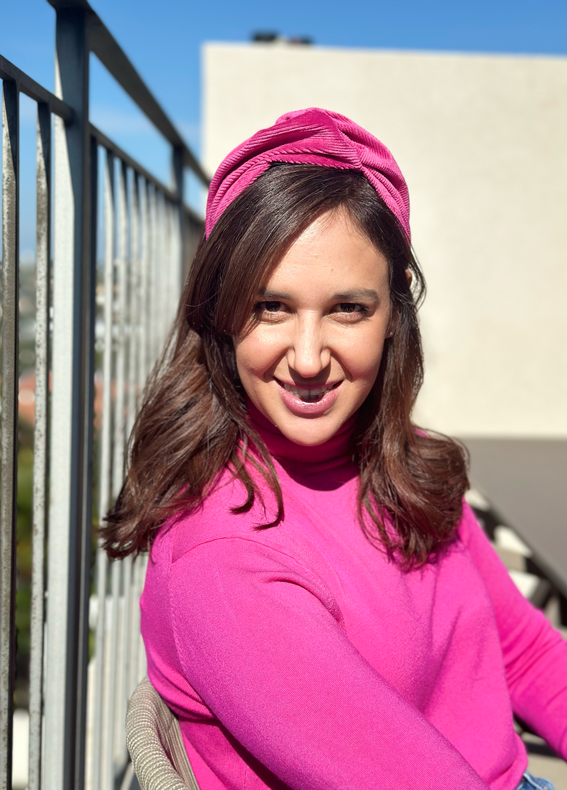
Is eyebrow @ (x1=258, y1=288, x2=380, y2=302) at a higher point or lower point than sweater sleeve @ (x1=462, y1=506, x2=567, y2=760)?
higher

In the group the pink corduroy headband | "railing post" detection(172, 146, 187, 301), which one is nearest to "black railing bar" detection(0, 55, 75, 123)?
the pink corduroy headband

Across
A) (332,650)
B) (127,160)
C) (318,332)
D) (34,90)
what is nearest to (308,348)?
(318,332)

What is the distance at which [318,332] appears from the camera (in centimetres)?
106

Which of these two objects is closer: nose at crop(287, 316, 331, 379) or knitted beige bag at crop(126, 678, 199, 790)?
knitted beige bag at crop(126, 678, 199, 790)

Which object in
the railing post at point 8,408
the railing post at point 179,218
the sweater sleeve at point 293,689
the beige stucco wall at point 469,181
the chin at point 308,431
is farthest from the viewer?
the beige stucco wall at point 469,181

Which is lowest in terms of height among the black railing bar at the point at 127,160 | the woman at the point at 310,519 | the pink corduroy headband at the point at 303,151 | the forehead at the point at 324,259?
the woman at the point at 310,519

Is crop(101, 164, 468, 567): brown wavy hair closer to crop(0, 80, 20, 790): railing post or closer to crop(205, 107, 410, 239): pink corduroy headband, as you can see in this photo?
crop(205, 107, 410, 239): pink corduroy headband

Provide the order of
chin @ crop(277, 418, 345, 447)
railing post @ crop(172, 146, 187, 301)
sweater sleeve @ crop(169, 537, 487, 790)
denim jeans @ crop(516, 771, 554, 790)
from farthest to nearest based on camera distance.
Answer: railing post @ crop(172, 146, 187, 301), denim jeans @ crop(516, 771, 554, 790), chin @ crop(277, 418, 345, 447), sweater sleeve @ crop(169, 537, 487, 790)

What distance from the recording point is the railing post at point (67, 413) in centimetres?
127

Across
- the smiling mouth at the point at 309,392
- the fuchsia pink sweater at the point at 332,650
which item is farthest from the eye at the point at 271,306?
the fuchsia pink sweater at the point at 332,650

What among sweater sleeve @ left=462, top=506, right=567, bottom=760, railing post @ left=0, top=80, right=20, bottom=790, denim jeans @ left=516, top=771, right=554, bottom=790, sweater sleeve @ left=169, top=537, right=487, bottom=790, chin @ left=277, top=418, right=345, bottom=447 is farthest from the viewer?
sweater sleeve @ left=462, top=506, right=567, bottom=760

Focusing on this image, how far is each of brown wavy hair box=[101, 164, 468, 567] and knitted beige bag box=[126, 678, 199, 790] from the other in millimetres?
233

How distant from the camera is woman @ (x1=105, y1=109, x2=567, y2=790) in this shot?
2.93 ft

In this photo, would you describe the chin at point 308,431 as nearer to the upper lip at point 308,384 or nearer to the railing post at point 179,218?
the upper lip at point 308,384
